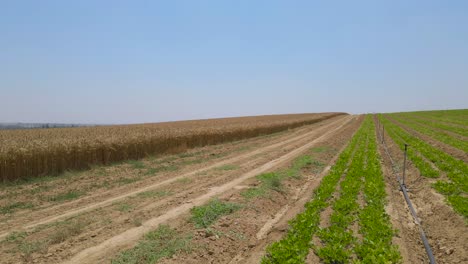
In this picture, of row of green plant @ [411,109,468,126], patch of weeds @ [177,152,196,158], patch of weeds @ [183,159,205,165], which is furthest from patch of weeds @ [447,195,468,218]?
row of green plant @ [411,109,468,126]

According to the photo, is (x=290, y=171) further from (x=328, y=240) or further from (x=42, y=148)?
(x=42, y=148)

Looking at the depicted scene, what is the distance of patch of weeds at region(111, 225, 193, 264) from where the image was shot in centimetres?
621

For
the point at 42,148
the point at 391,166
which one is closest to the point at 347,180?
the point at 391,166

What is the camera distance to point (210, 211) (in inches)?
349

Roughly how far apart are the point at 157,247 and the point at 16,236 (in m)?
3.56

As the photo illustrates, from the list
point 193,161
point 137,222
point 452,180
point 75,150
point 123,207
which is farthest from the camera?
point 193,161

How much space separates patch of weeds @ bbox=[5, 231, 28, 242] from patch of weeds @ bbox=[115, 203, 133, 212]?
240 cm

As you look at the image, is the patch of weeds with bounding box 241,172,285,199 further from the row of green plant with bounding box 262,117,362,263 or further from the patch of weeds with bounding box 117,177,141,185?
the patch of weeds with bounding box 117,177,141,185

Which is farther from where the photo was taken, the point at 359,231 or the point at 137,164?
the point at 137,164

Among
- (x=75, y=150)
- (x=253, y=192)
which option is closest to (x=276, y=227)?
(x=253, y=192)

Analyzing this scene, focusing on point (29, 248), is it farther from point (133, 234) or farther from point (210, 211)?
point (210, 211)

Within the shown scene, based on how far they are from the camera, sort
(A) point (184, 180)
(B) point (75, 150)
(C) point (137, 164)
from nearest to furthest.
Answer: (A) point (184, 180) < (B) point (75, 150) < (C) point (137, 164)

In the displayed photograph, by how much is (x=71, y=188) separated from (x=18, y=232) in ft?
A: 15.6

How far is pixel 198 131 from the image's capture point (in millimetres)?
26359
